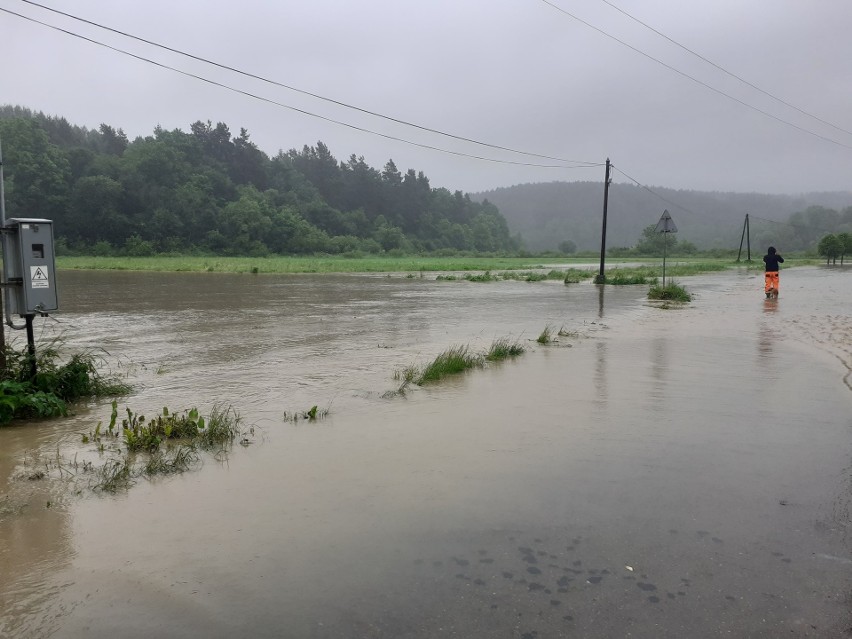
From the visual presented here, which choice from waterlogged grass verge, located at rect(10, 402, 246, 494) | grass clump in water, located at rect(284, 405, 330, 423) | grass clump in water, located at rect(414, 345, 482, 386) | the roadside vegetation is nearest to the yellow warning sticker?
the roadside vegetation

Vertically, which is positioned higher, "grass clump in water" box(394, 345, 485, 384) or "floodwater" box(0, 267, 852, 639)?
"grass clump in water" box(394, 345, 485, 384)

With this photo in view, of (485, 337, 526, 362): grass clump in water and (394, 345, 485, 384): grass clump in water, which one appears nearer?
(394, 345, 485, 384): grass clump in water

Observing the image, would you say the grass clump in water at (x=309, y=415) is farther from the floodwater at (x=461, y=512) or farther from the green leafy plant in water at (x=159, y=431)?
the green leafy plant in water at (x=159, y=431)

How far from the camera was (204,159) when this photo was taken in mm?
112312

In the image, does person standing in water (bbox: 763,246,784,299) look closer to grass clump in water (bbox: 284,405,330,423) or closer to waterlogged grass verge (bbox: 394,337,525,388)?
waterlogged grass verge (bbox: 394,337,525,388)

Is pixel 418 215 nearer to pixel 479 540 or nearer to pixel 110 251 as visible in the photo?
pixel 110 251

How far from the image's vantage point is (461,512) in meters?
4.64

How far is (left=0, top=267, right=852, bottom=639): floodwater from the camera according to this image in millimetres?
3381

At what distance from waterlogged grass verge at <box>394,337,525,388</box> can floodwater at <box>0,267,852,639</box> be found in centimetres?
29

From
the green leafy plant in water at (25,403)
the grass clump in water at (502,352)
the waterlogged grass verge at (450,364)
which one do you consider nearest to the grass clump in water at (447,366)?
the waterlogged grass verge at (450,364)

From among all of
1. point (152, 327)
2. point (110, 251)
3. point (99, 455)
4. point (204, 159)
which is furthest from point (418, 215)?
point (99, 455)

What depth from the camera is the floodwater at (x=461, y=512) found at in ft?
11.1

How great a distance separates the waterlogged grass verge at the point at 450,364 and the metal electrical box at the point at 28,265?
424 centimetres

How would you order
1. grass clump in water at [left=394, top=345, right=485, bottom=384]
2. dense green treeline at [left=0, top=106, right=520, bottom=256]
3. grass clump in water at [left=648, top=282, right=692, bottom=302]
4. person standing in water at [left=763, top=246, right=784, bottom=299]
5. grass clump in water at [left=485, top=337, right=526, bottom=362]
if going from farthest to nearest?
dense green treeline at [left=0, top=106, right=520, bottom=256] < grass clump in water at [left=648, top=282, right=692, bottom=302] < person standing in water at [left=763, top=246, right=784, bottom=299] < grass clump in water at [left=485, top=337, right=526, bottom=362] < grass clump in water at [left=394, top=345, right=485, bottom=384]
